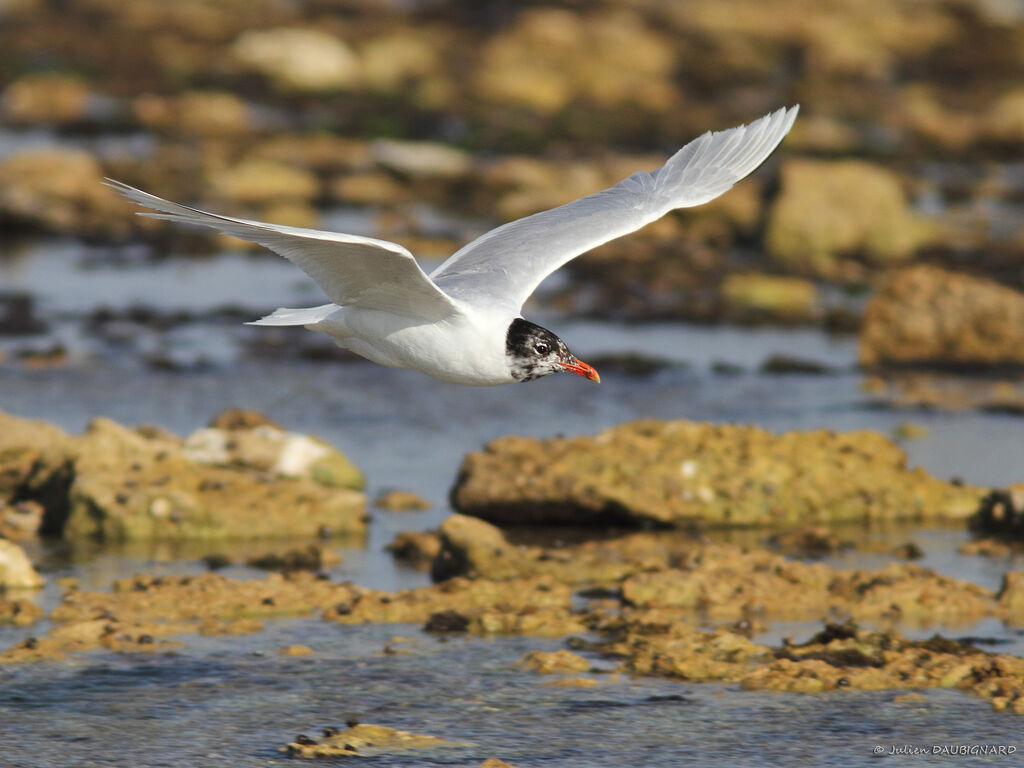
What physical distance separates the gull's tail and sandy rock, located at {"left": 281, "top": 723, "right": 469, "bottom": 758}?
2021 millimetres

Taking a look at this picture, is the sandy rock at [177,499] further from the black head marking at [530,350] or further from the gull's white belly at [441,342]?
the black head marking at [530,350]

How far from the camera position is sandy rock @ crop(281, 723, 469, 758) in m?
7.41

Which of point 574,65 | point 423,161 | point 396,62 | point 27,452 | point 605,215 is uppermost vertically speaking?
point 396,62

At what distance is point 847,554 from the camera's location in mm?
10867

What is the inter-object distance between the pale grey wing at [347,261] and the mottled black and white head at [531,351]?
33cm

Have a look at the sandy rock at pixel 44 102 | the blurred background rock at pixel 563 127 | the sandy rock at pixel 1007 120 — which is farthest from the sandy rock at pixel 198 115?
the sandy rock at pixel 1007 120

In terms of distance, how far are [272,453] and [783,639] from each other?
13.9 ft

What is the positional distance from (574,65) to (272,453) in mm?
31296

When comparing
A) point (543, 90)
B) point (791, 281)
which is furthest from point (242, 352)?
point (543, 90)

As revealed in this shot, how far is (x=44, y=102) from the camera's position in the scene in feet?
123

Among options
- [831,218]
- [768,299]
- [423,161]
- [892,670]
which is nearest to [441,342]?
[892,670]

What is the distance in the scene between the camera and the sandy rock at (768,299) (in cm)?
1992

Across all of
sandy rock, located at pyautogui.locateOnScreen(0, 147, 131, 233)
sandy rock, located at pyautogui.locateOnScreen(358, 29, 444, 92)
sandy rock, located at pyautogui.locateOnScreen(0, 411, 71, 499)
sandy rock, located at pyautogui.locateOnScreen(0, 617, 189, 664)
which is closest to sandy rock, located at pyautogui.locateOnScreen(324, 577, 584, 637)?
sandy rock, located at pyautogui.locateOnScreen(0, 617, 189, 664)

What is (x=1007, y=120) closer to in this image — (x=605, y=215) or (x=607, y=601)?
(x=605, y=215)
